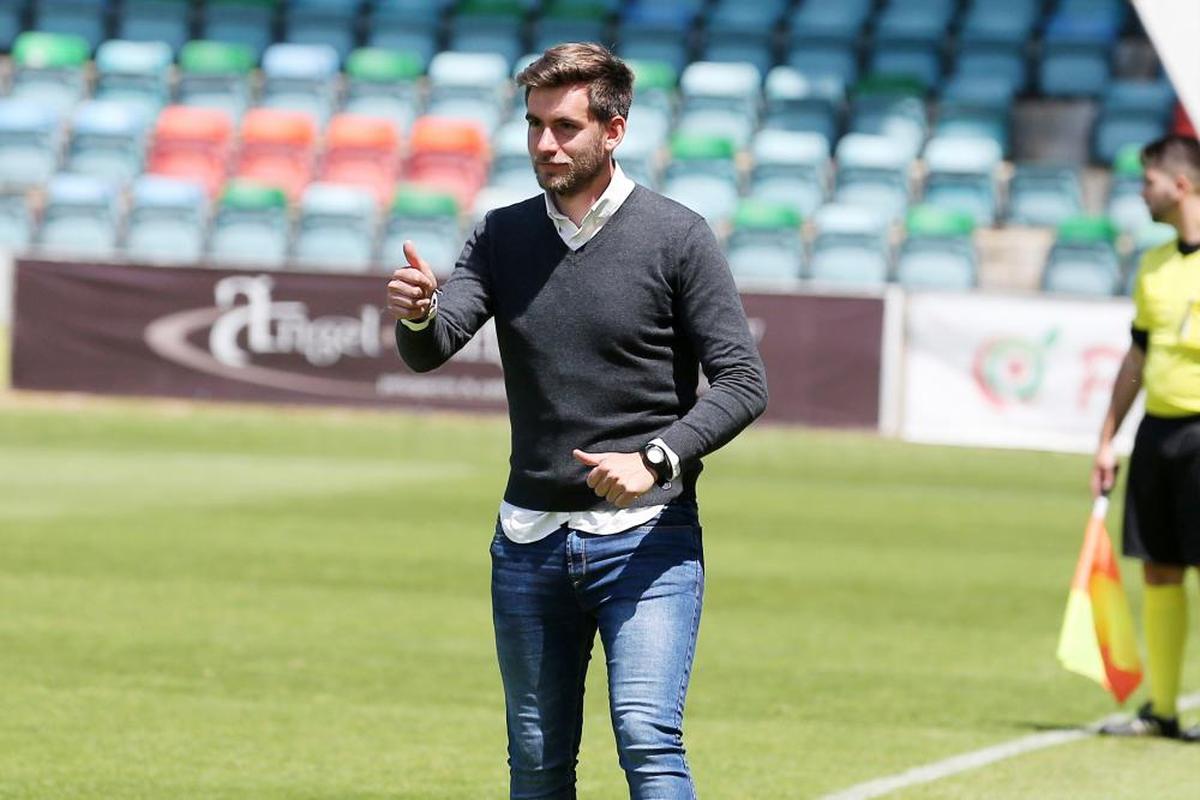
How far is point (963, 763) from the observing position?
25.5ft

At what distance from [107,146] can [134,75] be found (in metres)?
1.77

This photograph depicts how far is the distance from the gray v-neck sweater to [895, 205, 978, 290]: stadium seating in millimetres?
17258

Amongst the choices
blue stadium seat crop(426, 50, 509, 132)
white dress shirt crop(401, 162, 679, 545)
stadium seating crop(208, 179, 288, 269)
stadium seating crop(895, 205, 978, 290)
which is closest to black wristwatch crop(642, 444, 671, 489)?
white dress shirt crop(401, 162, 679, 545)

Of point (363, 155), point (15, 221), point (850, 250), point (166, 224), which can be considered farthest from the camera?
point (363, 155)

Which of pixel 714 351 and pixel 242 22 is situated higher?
pixel 242 22

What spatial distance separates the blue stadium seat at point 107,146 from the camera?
992 inches

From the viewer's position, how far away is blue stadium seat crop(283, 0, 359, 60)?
28.0 metres

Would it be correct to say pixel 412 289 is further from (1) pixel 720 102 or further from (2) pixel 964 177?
(1) pixel 720 102

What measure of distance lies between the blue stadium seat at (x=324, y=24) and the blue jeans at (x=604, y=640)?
931 inches

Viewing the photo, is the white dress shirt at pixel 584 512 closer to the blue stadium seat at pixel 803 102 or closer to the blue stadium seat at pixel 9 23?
the blue stadium seat at pixel 803 102

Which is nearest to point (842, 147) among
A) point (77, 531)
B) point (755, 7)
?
point (755, 7)

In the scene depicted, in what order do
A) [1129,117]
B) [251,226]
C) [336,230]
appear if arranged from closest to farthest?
[336,230]
[251,226]
[1129,117]

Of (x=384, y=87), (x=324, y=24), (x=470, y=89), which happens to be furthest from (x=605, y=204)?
(x=324, y=24)

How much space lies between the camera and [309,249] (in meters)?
23.5
